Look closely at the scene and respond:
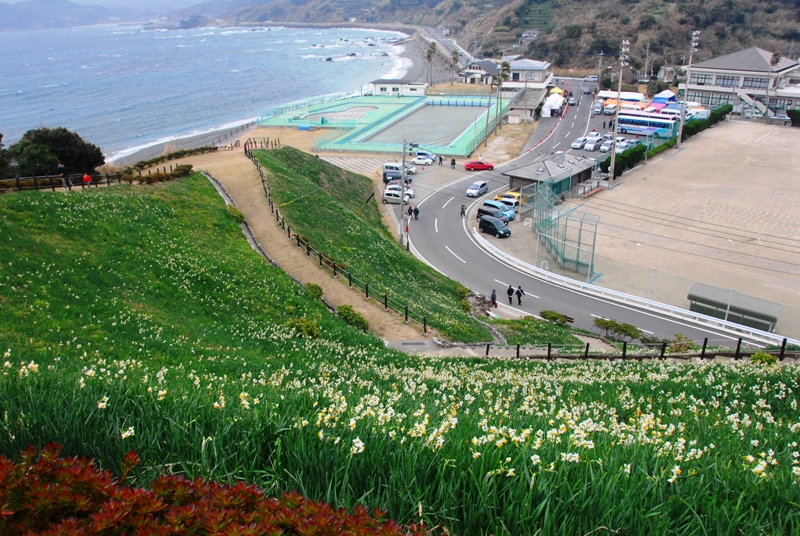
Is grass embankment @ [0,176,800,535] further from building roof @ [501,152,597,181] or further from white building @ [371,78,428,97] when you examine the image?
white building @ [371,78,428,97]

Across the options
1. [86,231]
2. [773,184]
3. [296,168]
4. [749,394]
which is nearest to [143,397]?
[749,394]

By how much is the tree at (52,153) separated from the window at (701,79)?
89.3 metres

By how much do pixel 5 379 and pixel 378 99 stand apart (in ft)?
312

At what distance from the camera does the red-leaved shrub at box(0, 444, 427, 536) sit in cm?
356

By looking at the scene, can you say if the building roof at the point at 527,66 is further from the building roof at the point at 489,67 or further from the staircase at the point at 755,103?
the staircase at the point at 755,103

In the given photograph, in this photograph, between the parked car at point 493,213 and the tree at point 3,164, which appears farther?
the parked car at point 493,213

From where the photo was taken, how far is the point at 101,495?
4.09 metres

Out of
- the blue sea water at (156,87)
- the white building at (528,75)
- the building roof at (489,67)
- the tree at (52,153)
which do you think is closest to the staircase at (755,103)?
the white building at (528,75)

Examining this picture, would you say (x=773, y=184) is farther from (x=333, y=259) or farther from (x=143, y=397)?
(x=143, y=397)

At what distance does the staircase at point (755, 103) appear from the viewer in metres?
79.6

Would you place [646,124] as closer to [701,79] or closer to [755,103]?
[755,103]

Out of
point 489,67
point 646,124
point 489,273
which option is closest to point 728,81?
point 646,124

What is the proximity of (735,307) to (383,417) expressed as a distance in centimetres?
2555

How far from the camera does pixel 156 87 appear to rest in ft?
389
